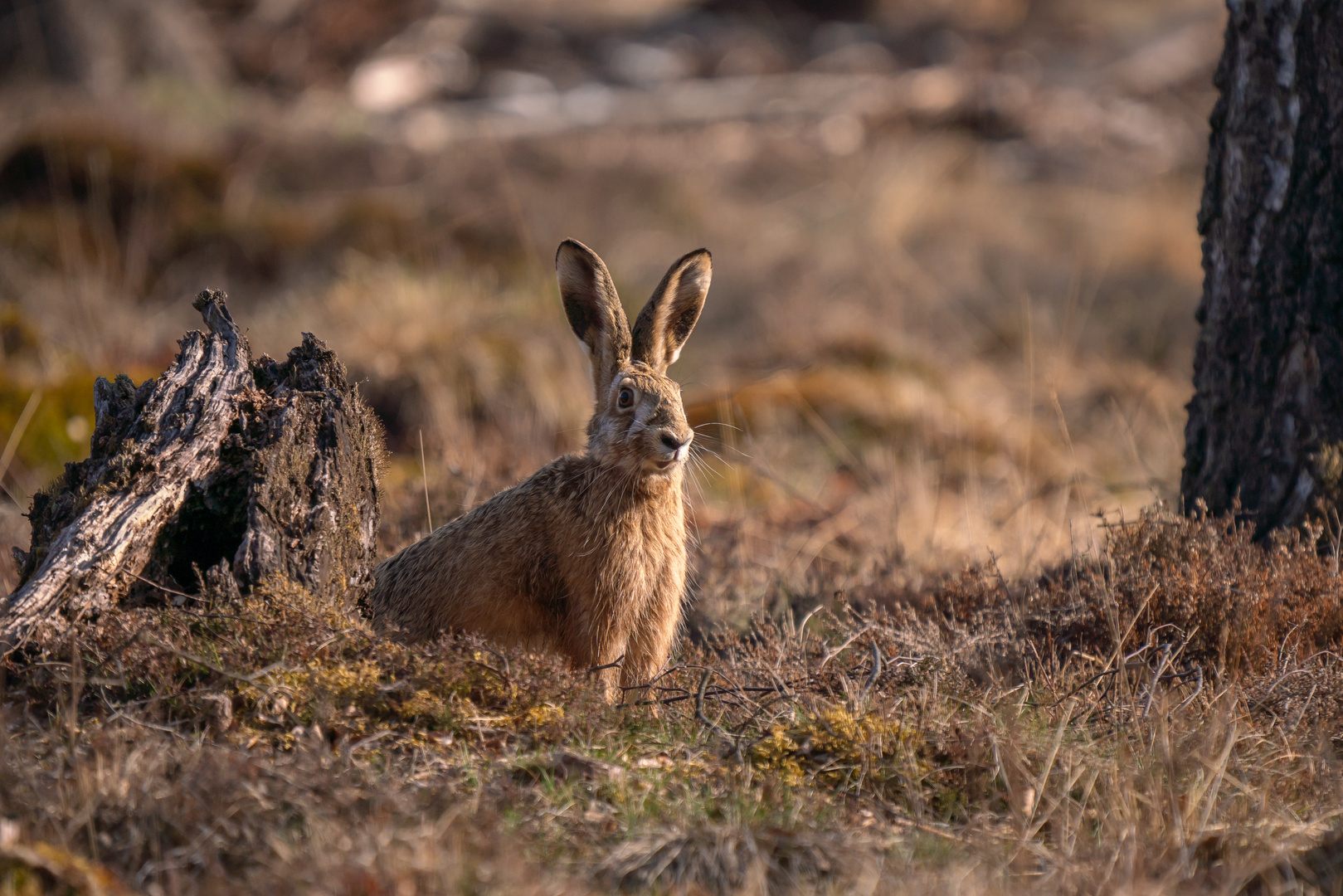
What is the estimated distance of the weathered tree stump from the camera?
3.35 metres

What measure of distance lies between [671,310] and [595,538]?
3.14ft

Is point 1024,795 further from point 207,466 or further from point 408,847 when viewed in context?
point 207,466

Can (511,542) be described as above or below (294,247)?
below

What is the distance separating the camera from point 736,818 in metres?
2.89

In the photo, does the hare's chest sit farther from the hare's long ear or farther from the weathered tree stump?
the weathered tree stump

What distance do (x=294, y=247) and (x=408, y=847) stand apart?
9480 mm

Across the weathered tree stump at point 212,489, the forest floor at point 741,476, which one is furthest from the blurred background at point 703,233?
the weathered tree stump at point 212,489

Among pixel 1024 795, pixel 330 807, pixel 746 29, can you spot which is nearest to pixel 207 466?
pixel 330 807

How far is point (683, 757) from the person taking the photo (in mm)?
3334

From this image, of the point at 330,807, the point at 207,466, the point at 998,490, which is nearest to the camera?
the point at 330,807

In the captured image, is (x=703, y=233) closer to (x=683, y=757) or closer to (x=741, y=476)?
(x=741, y=476)

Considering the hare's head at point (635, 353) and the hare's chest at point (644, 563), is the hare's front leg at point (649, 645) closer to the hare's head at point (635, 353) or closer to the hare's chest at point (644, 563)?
the hare's chest at point (644, 563)

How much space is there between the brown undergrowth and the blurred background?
0.98 m

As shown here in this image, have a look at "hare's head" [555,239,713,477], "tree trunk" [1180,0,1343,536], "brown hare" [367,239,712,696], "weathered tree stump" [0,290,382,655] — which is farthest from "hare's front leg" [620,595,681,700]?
"tree trunk" [1180,0,1343,536]
